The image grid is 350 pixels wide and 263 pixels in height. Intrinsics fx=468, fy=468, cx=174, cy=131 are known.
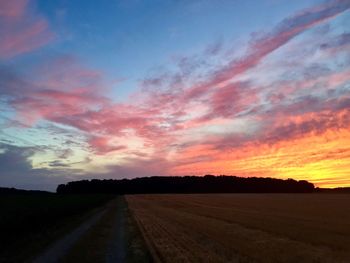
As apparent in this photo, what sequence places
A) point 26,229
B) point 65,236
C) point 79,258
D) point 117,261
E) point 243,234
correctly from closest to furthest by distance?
point 117,261, point 79,258, point 243,234, point 65,236, point 26,229

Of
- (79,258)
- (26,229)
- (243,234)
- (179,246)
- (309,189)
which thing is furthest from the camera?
(309,189)

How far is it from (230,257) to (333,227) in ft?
49.5

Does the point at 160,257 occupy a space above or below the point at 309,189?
below

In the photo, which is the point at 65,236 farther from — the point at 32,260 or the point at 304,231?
the point at 304,231

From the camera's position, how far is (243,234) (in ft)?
90.1

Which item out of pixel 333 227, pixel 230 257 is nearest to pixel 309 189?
pixel 333 227

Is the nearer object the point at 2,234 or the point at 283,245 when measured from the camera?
the point at 283,245

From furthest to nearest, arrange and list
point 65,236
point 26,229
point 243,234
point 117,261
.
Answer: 1. point 26,229
2. point 65,236
3. point 243,234
4. point 117,261

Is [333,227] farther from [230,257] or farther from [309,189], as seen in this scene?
[309,189]

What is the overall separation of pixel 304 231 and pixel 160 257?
1310 cm

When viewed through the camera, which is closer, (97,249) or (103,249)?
(103,249)

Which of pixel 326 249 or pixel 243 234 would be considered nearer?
pixel 326 249

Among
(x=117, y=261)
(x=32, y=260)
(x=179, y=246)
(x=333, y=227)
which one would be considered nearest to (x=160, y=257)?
(x=117, y=261)

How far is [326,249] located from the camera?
20.6 m
